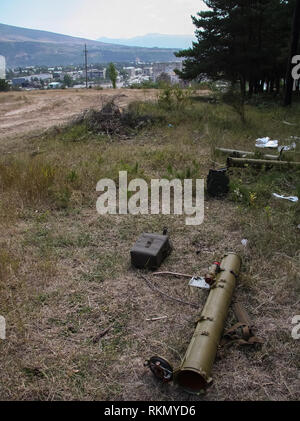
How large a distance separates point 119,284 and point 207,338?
3.37ft

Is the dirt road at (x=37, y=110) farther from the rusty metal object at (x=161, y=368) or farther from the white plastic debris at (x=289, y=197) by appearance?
the rusty metal object at (x=161, y=368)

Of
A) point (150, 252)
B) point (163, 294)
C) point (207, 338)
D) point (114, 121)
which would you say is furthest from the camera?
point (114, 121)

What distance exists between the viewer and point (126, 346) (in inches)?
87.0

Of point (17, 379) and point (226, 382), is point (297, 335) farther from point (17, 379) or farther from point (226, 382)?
point (17, 379)

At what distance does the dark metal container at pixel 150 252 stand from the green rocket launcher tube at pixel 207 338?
2.00 feet

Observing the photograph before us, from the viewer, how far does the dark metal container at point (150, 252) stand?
296 centimetres

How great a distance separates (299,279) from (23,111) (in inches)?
434

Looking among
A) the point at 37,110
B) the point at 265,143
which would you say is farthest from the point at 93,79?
the point at 265,143

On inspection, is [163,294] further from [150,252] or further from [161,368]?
[161,368]

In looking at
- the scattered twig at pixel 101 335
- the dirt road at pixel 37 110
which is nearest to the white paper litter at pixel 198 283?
the scattered twig at pixel 101 335

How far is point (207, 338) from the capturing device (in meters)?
2.02

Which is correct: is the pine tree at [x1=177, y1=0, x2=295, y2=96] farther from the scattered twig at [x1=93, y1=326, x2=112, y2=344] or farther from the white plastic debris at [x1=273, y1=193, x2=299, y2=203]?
the scattered twig at [x1=93, y1=326, x2=112, y2=344]

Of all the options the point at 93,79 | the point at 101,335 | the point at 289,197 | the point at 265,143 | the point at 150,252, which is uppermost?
the point at 93,79

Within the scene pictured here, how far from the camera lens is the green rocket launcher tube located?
186 cm
